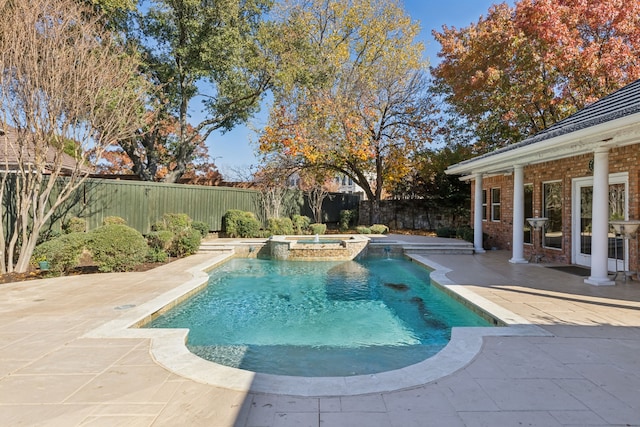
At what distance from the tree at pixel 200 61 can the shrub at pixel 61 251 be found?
6620mm

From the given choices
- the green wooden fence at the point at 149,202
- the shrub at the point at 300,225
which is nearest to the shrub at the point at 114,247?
the green wooden fence at the point at 149,202

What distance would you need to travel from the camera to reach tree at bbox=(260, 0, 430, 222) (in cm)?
1636

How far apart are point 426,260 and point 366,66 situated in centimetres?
1196

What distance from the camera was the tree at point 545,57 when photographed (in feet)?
40.8

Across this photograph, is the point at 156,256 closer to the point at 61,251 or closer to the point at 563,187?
the point at 61,251

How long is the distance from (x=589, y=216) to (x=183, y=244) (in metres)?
10.5

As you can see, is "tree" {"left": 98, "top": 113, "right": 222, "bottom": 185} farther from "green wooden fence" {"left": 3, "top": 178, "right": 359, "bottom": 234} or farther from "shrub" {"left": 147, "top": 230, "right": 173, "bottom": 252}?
"shrub" {"left": 147, "top": 230, "right": 173, "bottom": 252}

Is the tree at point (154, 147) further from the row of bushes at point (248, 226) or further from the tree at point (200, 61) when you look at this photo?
the row of bushes at point (248, 226)

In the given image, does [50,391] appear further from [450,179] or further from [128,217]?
[450,179]

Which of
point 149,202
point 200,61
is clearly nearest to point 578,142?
point 149,202

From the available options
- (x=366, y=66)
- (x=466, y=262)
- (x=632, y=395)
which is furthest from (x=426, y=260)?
(x=366, y=66)

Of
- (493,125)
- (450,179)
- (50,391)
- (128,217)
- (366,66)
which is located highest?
(366,66)

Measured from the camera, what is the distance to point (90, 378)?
3.04m

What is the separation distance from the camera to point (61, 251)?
24.5 feet
